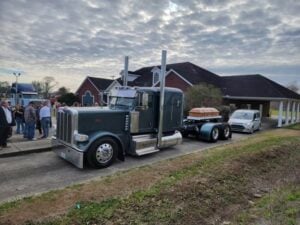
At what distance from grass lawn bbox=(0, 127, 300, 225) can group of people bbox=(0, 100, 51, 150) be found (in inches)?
200

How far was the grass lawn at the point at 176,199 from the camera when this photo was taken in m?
4.20

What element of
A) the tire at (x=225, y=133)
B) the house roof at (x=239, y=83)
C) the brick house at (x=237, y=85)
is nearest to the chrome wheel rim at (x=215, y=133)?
the tire at (x=225, y=133)

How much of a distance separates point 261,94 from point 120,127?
1999 cm

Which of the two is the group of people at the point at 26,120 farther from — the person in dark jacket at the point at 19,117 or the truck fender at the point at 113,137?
the truck fender at the point at 113,137

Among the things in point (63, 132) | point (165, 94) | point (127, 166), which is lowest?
point (127, 166)

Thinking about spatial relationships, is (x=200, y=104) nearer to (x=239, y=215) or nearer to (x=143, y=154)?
(x=143, y=154)

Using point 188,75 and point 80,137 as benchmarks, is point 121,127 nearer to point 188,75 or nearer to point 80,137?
point 80,137

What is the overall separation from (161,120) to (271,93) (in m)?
18.6

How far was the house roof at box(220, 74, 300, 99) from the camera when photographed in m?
24.4

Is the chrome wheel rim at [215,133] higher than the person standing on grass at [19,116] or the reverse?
the reverse

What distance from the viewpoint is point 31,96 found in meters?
26.7

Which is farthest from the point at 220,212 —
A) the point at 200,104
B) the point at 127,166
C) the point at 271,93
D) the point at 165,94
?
the point at 271,93

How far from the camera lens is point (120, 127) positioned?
847 centimetres

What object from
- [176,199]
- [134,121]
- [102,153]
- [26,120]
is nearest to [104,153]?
[102,153]
